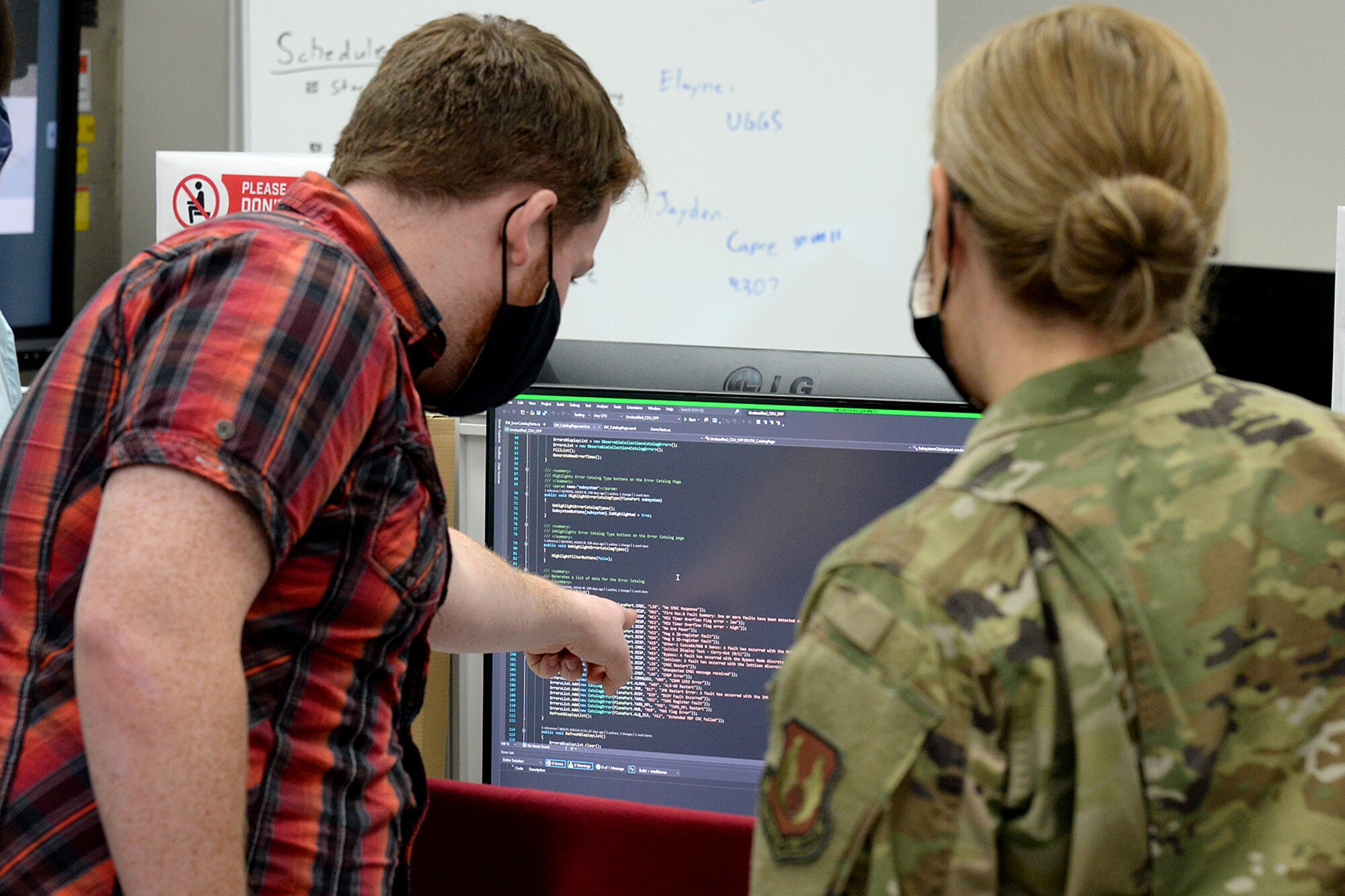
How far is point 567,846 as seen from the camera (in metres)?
1.30

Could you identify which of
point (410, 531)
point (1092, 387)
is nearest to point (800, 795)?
point (1092, 387)

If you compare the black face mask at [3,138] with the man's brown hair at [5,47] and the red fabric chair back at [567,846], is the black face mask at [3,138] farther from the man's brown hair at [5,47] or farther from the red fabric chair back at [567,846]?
the red fabric chair back at [567,846]

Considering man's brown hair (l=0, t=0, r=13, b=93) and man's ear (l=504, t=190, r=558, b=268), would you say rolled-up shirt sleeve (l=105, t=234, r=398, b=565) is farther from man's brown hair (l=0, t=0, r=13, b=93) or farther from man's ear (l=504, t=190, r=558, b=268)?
man's brown hair (l=0, t=0, r=13, b=93)

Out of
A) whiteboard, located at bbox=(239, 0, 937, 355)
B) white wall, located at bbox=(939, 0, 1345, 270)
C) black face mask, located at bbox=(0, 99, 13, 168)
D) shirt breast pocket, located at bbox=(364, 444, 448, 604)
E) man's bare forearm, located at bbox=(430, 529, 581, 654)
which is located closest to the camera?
shirt breast pocket, located at bbox=(364, 444, 448, 604)

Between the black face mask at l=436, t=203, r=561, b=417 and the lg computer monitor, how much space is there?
2030mm

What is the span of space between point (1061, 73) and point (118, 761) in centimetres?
64

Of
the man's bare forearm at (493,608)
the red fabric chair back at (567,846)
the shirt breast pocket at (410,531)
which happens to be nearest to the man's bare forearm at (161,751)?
the shirt breast pocket at (410,531)

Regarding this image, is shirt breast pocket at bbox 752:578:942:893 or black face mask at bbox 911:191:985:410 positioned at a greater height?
black face mask at bbox 911:191:985:410

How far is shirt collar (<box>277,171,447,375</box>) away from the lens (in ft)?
3.02

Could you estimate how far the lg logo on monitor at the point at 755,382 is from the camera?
1486 mm

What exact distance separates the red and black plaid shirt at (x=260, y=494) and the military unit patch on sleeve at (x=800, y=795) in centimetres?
33

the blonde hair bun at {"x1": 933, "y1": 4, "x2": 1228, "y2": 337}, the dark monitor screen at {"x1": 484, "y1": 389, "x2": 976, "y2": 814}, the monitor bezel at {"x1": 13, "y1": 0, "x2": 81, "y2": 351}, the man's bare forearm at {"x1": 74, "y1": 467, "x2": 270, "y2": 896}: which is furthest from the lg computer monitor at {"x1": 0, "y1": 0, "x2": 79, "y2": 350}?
the blonde hair bun at {"x1": 933, "y1": 4, "x2": 1228, "y2": 337}

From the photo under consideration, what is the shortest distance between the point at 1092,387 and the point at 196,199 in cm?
135

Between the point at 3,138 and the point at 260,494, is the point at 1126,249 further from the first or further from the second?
the point at 3,138
